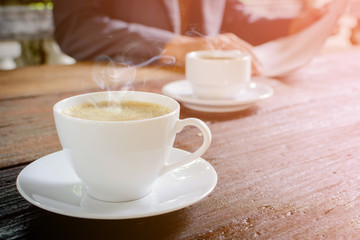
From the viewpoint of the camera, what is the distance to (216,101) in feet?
3.03

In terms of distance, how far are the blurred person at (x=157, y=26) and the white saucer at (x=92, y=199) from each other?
85 centimetres

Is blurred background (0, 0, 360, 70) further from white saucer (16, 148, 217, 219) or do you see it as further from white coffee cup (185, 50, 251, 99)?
white saucer (16, 148, 217, 219)

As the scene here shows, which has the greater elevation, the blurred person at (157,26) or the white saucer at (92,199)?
the white saucer at (92,199)

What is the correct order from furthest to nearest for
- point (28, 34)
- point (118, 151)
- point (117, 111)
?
point (28, 34) < point (117, 111) < point (118, 151)

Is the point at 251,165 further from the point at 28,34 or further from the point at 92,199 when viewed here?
the point at 28,34

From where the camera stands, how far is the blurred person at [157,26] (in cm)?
153

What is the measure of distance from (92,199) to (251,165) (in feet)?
0.91

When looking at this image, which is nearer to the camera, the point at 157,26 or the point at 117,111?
the point at 117,111

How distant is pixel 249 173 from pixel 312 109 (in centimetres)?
45

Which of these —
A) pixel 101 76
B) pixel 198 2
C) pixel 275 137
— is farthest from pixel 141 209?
pixel 198 2

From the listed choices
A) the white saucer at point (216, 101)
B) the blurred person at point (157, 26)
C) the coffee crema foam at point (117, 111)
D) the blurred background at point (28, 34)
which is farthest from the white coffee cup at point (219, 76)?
the blurred background at point (28, 34)

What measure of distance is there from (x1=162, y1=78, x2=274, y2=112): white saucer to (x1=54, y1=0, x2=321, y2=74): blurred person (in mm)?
267

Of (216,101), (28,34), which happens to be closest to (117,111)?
(216,101)

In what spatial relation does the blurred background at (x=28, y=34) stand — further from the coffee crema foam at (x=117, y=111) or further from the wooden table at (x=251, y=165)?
the coffee crema foam at (x=117, y=111)
